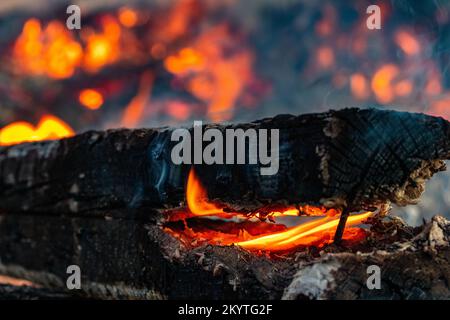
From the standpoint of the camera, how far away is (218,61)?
16.6ft

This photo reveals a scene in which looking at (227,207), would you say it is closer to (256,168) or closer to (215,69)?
(256,168)

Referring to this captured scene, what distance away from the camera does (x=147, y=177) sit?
2305 millimetres

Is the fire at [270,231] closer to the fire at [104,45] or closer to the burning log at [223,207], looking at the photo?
the burning log at [223,207]

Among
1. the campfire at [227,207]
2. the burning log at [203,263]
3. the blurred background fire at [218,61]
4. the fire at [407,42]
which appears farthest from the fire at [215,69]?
the burning log at [203,263]

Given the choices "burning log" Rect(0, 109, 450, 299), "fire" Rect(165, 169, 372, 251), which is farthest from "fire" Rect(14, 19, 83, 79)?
"fire" Rect(165, 169, 372, 251)

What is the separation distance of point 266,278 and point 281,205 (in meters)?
0.33

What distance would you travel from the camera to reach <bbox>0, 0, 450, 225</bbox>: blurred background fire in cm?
470

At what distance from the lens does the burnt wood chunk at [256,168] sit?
6.53ft

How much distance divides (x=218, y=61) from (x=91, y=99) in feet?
4.81

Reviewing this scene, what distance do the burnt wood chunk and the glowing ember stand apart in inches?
103

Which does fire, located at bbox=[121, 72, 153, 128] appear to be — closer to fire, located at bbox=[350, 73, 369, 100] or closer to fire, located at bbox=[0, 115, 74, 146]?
fire, located at bbox=[0, 115, 74, 146]

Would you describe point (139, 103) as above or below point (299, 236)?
above

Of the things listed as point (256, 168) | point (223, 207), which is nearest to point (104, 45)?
point (223, 207)

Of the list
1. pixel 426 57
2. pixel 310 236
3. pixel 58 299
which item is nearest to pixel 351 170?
pixel 310 236
